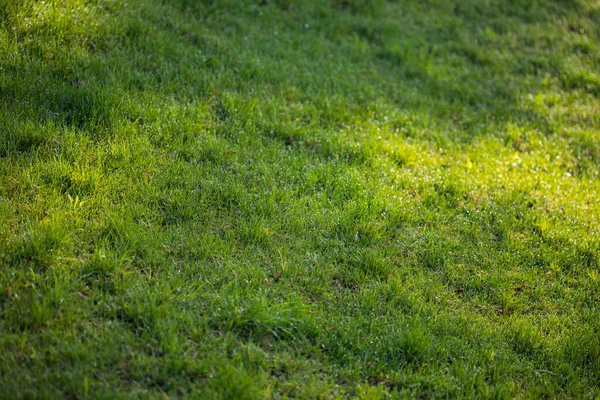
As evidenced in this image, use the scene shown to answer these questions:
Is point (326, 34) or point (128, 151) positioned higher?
point (326, 34)

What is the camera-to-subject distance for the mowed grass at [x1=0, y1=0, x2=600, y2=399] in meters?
3.89

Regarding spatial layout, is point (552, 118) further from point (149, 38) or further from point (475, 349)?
point (149, 38)

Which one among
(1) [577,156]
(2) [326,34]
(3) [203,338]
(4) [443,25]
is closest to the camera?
(3) [203,338]

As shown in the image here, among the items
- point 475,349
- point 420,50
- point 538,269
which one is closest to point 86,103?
point 475,349

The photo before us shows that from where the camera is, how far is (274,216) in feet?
17.1

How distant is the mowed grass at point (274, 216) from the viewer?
153 inches

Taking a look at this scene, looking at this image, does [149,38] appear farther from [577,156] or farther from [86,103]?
[577,156]

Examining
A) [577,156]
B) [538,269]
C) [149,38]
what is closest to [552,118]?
[577,156]

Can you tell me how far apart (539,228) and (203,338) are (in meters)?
4.06

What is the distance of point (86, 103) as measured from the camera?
5.60 metres

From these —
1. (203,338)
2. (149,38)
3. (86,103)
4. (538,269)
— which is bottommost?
(203,338)

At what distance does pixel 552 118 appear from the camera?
827cm

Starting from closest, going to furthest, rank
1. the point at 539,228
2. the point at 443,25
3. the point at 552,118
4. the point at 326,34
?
the point at 539,228 → the point at 552,118 → the point at 326,34 → the point at 443,25

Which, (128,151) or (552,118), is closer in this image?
(128,151)
